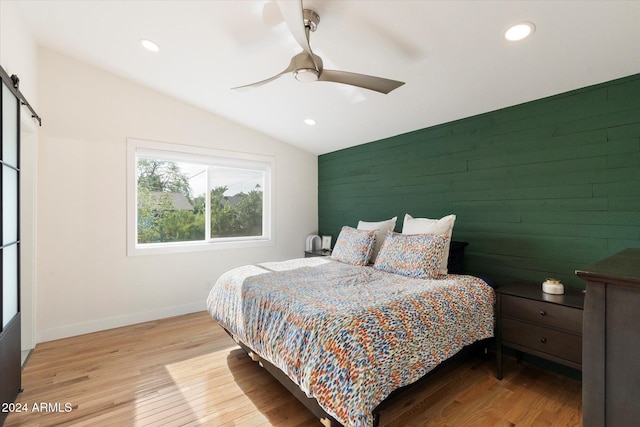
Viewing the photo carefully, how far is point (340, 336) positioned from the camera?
59.4 inches

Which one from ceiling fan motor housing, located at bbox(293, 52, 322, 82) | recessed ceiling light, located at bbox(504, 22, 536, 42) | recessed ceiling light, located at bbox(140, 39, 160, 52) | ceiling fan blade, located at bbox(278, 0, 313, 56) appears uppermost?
recessed ceiling light, located at bbox(140, 39, 160, 52)

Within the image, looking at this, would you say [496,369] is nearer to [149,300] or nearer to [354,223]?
[354,223]

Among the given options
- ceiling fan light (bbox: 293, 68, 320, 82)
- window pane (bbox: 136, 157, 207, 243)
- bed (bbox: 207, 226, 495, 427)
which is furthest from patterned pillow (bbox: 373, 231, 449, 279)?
window pane (bbox: 136, 157, 207, 243)

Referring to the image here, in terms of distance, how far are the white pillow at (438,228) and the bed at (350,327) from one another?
0.18 metres

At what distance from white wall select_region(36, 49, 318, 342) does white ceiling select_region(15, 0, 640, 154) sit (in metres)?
0.35

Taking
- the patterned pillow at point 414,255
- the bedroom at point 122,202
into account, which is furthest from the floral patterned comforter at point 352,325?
the bedroom at point 122,202

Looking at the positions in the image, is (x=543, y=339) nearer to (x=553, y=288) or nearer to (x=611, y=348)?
(x=553, y=288)

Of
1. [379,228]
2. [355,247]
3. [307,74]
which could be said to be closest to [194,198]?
[355,247]

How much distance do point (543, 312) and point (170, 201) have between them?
403 centimetres

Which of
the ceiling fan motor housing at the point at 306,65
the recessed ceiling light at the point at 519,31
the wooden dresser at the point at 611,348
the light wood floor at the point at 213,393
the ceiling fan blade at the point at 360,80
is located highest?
the recessed ceiling light at the point at 519,31

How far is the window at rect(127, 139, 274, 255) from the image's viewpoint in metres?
3.60

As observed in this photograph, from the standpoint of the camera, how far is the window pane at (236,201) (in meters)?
4.19

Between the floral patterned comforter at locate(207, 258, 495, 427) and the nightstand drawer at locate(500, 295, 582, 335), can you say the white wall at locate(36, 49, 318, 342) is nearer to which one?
the floral patterned comforter at locate(207, 258, 495, 427)

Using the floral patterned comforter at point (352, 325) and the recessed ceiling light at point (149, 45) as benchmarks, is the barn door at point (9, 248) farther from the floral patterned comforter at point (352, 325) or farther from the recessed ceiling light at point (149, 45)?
the floral patterned comforter at point (352, 325)
